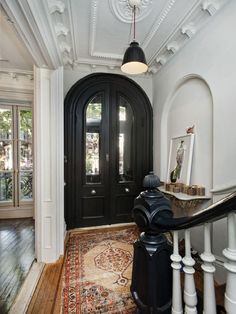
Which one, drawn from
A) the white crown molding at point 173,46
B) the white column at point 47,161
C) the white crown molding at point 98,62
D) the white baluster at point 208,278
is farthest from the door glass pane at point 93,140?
the white baluster at point 208,278

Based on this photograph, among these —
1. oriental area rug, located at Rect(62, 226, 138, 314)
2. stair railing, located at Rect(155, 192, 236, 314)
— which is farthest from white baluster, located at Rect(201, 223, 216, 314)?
oriental area rug, located at Rect(62, 226, 138, 314)

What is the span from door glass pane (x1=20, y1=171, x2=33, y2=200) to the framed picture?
3.04m

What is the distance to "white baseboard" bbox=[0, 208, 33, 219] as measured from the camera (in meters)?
4.03

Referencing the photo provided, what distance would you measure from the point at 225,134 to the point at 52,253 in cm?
248

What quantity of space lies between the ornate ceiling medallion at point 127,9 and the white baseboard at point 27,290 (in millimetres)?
3078

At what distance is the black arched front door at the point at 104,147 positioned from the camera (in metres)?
3.41

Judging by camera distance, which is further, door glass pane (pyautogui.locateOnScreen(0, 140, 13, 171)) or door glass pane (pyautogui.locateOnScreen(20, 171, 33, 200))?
door glass pane (pyautogui.locateOnScreen(20, 171, 33, 200))

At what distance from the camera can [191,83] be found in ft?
8.70

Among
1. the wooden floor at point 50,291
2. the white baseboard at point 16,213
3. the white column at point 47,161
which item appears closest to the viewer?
the wooden floor at point 50,291

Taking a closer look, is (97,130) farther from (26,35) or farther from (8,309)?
(8,309)

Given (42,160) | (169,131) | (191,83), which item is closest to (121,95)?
(169,131)

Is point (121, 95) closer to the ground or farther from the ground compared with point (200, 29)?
closer to the ground

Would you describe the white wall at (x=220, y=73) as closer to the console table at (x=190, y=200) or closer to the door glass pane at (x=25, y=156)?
the console table at (x=190, y=200)

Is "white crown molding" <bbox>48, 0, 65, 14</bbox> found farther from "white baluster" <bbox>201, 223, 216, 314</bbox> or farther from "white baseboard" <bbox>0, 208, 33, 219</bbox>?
"white baseboard" <bbox>0, 208, 33, 219</bbox>
